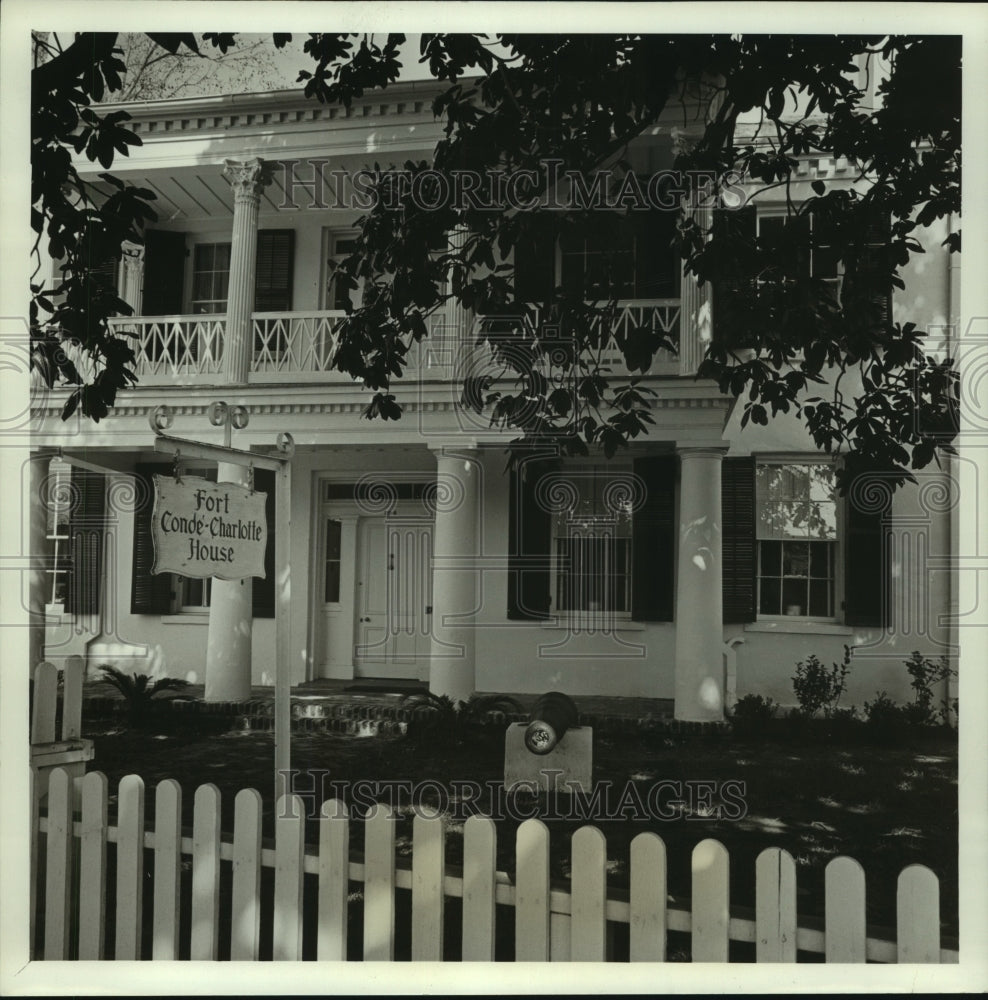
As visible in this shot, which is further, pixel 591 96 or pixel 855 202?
pixel 855 202

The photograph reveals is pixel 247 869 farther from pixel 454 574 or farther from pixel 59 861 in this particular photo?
pixel 454 574

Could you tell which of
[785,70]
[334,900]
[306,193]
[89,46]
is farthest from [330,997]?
[306,193]

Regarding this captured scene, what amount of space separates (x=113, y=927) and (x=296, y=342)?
576 centimetres

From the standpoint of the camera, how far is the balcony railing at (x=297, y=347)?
7.31 m

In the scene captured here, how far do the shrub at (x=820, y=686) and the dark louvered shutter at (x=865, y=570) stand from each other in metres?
0.43

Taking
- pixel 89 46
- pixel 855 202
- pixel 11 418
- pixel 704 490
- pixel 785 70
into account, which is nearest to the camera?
pixel 11 418

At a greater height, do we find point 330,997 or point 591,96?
point 591,96

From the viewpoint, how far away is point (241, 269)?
752 centimetres

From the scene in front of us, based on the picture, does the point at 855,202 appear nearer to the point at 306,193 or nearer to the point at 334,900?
the point at 334,900

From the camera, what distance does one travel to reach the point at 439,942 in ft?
7.55

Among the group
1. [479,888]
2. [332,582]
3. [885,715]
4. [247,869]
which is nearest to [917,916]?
[479,888]

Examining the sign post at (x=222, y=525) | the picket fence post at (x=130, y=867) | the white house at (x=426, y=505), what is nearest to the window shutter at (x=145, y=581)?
the white house at (x=426, y=505)

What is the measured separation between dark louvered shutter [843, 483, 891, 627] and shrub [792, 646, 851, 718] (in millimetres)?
426

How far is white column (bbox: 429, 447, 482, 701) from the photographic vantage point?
23.8ft
